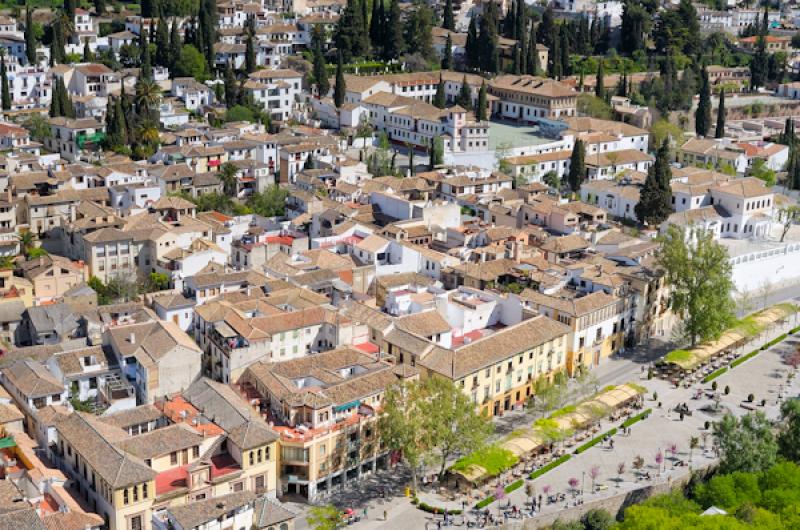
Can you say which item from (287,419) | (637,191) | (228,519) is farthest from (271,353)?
(637,191)

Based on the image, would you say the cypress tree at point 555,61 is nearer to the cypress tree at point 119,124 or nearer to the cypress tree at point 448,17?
the cypress tree at point 448,17

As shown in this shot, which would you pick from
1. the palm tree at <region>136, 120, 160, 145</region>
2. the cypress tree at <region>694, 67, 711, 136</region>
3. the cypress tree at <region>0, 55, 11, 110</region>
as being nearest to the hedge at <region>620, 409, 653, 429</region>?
the palm tree at <region>136, 120, 160, 145</region>

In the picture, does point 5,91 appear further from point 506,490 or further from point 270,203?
point 506,490

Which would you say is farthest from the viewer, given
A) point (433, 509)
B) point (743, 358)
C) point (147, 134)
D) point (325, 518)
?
point (147, 134)

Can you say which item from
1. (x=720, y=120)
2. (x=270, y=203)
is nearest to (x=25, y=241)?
(x=270, y=203)

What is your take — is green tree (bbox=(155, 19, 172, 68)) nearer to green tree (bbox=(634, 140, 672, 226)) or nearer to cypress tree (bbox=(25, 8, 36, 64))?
cypress tree (bbox=(25, 8, 36, 64))

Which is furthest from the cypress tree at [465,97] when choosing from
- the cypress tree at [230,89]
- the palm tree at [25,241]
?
the palm tree at [25,241]

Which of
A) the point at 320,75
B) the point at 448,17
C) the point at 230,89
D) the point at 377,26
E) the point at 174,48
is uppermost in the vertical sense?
the point at 448,17
